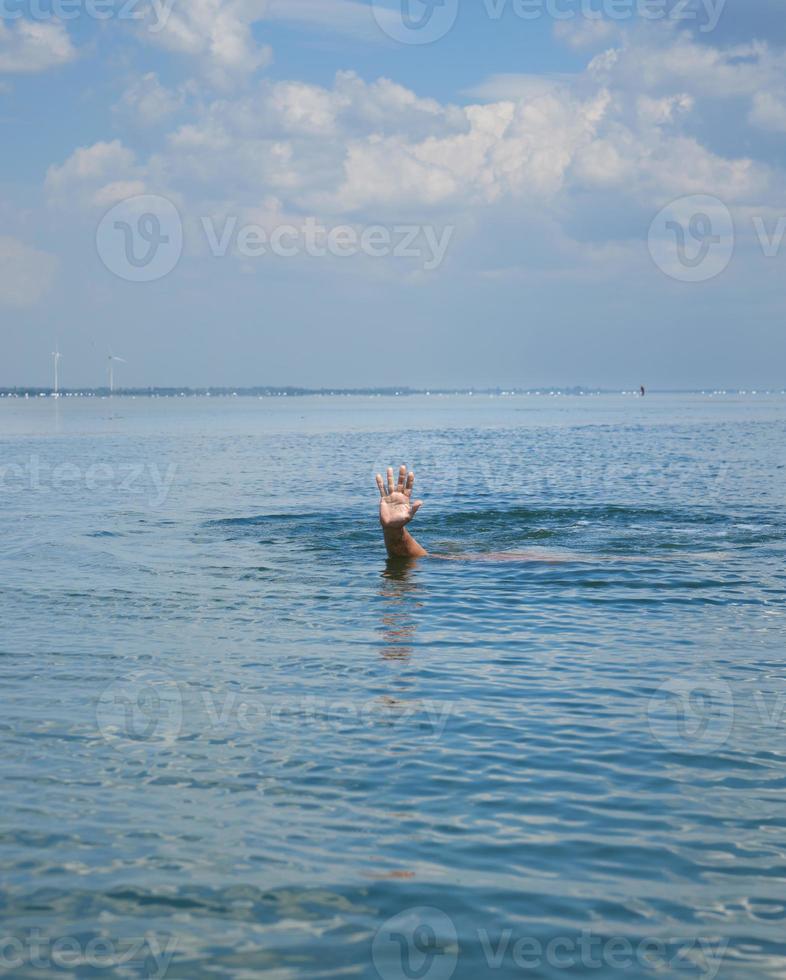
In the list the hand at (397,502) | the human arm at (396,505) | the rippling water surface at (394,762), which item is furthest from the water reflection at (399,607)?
the hand at (397,502)

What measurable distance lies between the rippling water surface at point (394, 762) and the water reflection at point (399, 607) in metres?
0.12

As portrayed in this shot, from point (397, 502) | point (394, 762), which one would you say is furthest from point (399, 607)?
point (394, 762)

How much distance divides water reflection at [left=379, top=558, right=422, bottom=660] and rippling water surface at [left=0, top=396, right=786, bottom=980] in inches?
4.9

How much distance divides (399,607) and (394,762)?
23.2 ft

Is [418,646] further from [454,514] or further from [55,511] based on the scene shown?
[55,511]

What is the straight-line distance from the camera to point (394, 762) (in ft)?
30.5

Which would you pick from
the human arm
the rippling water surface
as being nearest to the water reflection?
the rippling water surface

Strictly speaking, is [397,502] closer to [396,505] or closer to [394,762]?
[396,505]

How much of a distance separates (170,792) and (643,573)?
41.3 feet

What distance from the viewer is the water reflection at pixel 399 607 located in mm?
13609

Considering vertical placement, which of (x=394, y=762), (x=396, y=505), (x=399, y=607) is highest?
(x=396, y=505)

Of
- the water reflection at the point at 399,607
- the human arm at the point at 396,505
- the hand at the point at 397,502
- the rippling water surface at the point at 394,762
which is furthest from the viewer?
the hand at the point at 397,502

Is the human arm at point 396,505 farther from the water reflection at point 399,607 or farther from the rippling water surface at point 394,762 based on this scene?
the rippling water surface at point 394,762

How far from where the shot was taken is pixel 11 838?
776 centimetres
